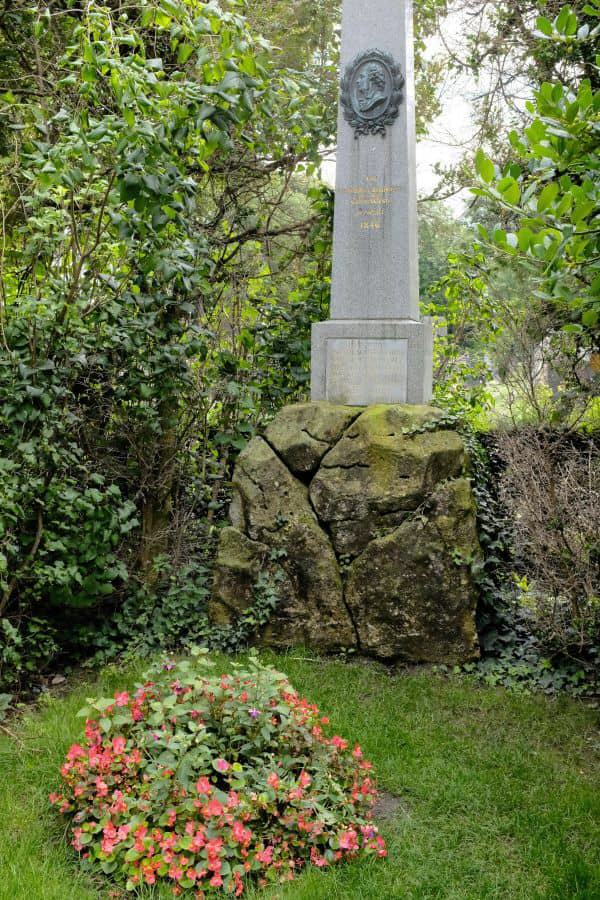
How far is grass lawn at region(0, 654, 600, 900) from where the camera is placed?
3.12 metres

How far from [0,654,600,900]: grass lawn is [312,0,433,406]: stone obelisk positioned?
2.25m

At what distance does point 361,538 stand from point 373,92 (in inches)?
140

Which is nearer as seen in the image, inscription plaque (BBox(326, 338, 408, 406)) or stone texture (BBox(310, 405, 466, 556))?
stone texture (BBox(310, 405, 466, 556))

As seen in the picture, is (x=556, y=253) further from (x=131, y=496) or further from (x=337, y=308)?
(x=131, y=496)

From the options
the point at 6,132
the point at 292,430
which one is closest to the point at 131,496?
the point at 292,430

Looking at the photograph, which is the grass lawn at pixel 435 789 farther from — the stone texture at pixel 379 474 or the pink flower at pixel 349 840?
the stone texture at pixel 379 474

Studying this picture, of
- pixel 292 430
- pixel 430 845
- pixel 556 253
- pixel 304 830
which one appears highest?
pixel 556 253

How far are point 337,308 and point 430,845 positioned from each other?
13.6 feet

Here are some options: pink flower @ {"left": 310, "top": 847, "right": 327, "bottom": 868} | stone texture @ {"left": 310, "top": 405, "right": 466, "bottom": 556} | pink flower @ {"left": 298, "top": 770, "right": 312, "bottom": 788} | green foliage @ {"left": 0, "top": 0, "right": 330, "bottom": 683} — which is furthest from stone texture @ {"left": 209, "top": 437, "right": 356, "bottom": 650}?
pink flower @ {"left": 310, "top": 847, "right": 327, "bottom": 868}

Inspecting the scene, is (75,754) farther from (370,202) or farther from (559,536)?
(370,202)

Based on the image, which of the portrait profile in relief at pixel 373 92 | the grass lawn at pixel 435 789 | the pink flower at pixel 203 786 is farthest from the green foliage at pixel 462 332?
the pink flower at pixel 203 786

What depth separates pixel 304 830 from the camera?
10.3 feet

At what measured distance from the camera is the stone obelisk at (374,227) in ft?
20.5

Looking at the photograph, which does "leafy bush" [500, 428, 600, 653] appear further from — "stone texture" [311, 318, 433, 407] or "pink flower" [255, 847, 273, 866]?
"pink flower" [255, 847, 273, 866]
